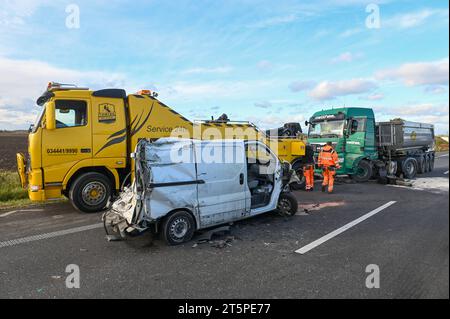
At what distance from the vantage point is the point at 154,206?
195 inches

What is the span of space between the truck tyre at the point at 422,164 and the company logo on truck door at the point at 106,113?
1332cm

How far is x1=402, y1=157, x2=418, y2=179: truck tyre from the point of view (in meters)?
13.3

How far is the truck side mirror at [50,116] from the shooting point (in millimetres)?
7016

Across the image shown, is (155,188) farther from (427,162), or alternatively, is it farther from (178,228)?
(427,162)

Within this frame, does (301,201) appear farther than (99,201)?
Yes

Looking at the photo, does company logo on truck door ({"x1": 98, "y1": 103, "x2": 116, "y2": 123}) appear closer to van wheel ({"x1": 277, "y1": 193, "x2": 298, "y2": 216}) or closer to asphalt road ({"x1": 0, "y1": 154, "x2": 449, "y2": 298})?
asphalt road ({"x1": 0, "y1": 154, "x2": 449, "y2": 298})

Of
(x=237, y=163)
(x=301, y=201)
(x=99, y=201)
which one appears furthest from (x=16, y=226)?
(x=301, y=201)

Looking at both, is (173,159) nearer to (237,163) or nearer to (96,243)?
(237,163)

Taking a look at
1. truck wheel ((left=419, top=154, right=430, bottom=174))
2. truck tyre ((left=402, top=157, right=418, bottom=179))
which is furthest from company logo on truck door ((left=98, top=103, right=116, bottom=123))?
truck wheel ((left=419, top=154, right=430, bottom=174))

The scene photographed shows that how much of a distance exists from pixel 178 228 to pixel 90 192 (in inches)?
136

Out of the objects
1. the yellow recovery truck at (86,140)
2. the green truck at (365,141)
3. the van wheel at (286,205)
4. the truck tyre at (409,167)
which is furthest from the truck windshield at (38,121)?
the truck tyre at (409,167)

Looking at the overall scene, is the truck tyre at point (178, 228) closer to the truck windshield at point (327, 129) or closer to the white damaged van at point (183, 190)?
the white damaged van at point (183, 190)
